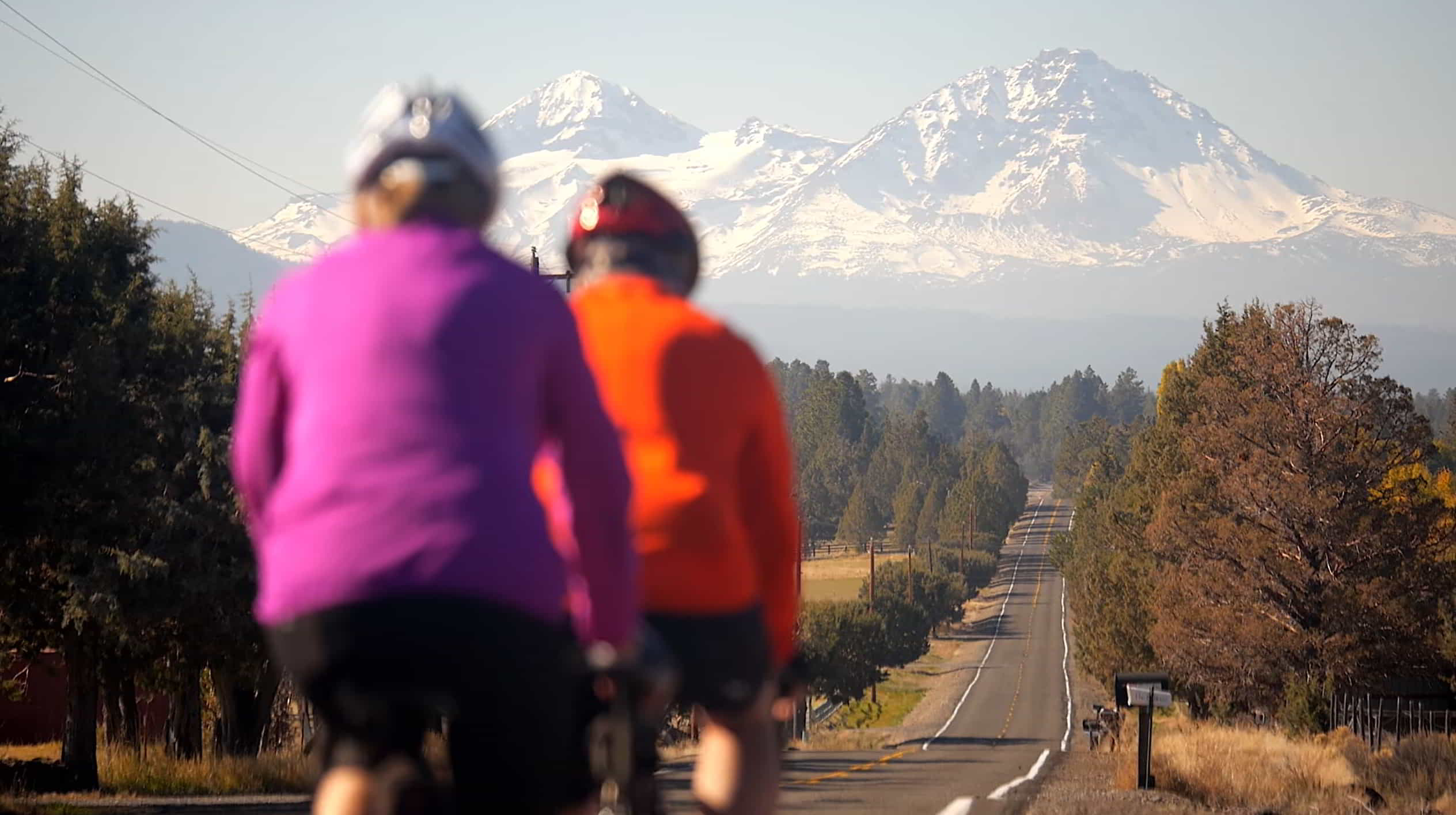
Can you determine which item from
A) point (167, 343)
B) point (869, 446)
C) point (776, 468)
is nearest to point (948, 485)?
point (869, 446)

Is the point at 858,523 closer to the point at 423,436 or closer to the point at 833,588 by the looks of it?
the point at 833,588

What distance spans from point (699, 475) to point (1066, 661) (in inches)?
4180

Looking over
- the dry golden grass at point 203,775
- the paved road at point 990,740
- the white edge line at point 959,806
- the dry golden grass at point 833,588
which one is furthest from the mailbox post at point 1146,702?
the dry golden grass at point 833,588

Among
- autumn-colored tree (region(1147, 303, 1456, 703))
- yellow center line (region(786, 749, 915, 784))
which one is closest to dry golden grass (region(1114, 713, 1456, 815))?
yellow center line (region(786, 749, 915, 784))

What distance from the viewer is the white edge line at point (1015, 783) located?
45.8ft

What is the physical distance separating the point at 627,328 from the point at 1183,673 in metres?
48.1

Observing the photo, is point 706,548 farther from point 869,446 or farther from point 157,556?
point 869,446

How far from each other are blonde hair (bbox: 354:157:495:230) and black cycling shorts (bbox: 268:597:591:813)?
805 mm

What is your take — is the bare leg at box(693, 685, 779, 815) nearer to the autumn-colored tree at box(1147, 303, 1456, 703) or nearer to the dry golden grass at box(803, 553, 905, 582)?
the autumn-colored tree at box(1147, 303, 1456, 703)

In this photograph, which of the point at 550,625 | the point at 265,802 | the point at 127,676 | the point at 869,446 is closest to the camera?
the point at 550,625

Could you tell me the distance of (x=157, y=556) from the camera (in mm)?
24641

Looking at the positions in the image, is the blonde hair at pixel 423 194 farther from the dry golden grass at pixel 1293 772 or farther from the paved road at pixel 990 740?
the dry golden grass at pixel 1293 772

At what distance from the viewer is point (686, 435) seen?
3.77m

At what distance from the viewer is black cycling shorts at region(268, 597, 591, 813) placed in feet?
8.55
